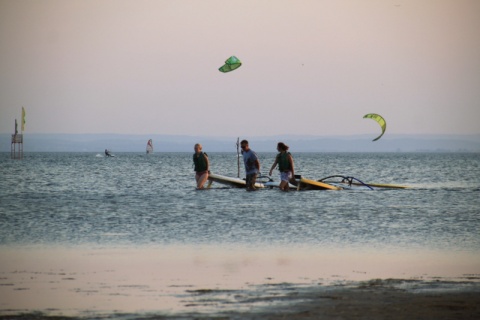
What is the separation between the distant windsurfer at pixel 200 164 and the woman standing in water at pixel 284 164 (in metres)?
2.46

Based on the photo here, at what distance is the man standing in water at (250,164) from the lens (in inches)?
1139

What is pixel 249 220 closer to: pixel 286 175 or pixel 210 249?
pixel 210 249

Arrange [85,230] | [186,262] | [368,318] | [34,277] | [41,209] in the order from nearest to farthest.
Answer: [368,318]
[34,277]
[186,262]
[85,230]
[41,209]

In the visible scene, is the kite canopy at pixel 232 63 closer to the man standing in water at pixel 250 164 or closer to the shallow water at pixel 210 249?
the man standing in water at pixel 250 164

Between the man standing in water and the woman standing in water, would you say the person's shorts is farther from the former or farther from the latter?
the man standing in water

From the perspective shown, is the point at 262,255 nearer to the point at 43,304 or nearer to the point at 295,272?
the point at 295,272

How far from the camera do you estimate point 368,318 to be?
28.2 ft

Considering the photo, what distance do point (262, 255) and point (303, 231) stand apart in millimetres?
4381

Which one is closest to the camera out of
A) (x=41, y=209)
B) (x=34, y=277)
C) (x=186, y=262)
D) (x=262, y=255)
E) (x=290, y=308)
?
(x=290, y=308)

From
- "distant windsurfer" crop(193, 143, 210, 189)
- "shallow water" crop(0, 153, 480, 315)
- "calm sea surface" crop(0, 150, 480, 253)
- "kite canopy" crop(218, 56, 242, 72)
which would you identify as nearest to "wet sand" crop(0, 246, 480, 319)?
"shallow water" crop(0, 153, 480, 315)

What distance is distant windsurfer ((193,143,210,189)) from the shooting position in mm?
29922

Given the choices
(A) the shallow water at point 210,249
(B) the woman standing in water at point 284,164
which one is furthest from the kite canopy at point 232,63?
(A) the shallow water at point 210,249

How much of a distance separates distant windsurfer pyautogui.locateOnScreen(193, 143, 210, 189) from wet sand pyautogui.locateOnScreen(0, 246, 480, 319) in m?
14.3

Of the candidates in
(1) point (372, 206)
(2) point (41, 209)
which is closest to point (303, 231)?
(1) point (372, 206)
